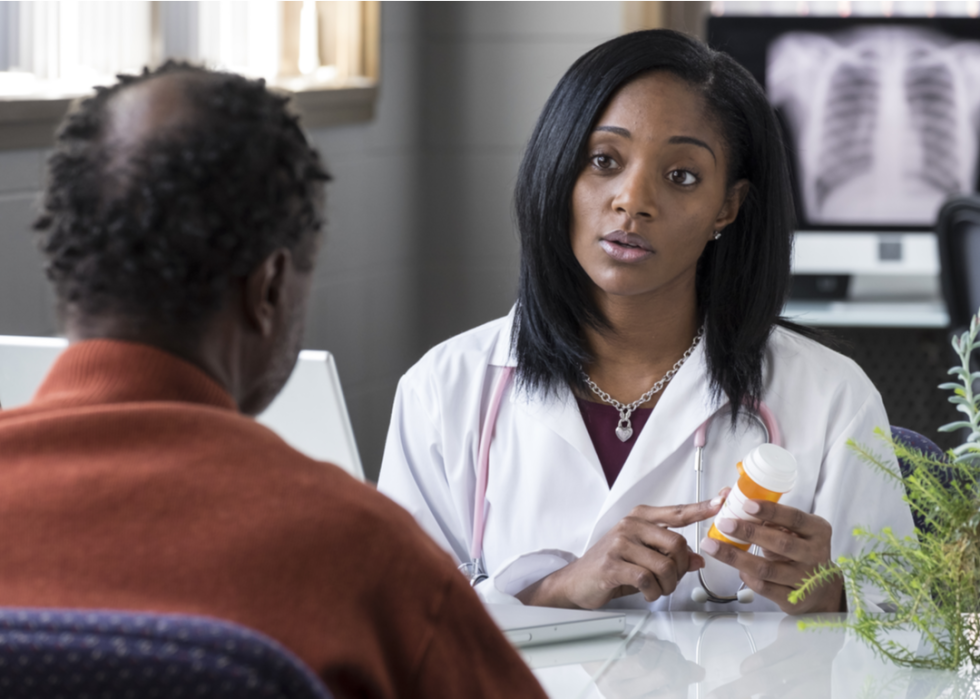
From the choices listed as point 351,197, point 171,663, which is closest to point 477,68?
point 351,197

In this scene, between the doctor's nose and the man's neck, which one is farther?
the doctor's nose

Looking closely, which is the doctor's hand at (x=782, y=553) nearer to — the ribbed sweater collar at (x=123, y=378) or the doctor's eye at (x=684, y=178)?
the doctor's eye at (x=684, y=178)

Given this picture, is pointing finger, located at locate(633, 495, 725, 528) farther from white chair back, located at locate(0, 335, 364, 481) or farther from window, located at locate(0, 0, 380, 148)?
window, located at locate(0, 0, 380, 148)

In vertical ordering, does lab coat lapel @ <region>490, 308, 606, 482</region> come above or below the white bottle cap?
below

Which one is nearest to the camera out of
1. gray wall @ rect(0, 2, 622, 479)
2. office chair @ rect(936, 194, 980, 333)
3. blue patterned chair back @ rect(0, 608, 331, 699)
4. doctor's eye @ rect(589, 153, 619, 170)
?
blue patterned chair back @ rect(0, 608, 331, 699)

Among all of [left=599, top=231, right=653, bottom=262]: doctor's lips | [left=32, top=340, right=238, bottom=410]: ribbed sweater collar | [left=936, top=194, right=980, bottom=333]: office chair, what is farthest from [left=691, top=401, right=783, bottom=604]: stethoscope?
[left=936, top=194, right=980, bottom=333]: office chair

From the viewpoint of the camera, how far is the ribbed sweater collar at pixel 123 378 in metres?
0.56

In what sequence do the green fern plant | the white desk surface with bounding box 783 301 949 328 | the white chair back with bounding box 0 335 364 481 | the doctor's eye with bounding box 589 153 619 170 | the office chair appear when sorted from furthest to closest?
1. the white desk surface with bounding box 783 301 949 328
2. the office chair
3. the doctor's eye with bounding box 589 153 619 170
4. the white chair back with bounding box 0 335 364 481
5. the green fern plant

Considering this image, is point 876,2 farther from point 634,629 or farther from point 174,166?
point 174,166

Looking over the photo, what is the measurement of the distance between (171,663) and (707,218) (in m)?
1.10

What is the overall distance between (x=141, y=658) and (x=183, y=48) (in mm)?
2413

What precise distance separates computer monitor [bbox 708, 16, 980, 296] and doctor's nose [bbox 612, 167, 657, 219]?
199 cm

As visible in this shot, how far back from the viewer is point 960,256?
9.14 ft

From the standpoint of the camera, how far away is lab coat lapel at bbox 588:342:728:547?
1.34 m
